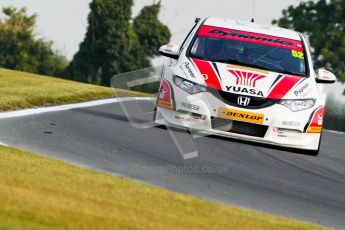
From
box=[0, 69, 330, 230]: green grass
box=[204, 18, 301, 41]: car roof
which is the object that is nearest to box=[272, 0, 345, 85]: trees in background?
box=[204, 18, 301, 41]: car roof

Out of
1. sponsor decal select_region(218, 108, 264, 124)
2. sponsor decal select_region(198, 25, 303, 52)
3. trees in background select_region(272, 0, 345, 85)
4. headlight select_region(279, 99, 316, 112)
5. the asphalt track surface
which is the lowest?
trees in background select_region(272, 0, 345, 85)

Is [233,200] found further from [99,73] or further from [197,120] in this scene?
[99,73]

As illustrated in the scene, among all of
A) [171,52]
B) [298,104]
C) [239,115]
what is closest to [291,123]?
[298,104]

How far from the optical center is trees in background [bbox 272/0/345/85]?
57312 mm

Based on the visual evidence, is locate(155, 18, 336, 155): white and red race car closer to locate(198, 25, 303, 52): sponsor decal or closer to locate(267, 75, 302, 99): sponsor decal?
locate(267, 75, 302, 99): sponsor decal

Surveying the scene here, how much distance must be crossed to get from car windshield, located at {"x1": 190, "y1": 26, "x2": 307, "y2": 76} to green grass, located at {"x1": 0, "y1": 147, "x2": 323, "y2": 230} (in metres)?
4.67

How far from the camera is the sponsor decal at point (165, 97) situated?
12.5 meters

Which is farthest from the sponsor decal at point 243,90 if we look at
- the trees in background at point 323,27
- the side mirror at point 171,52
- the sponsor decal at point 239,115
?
the trees in background at point 323,27

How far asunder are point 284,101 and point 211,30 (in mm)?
2005

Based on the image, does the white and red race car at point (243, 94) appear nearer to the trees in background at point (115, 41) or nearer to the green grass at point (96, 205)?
the green grass at point (96, 205)


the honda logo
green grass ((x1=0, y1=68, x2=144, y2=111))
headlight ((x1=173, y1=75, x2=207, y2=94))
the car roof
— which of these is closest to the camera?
the honda logo

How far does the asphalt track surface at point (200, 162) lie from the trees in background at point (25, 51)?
56959 millimetres

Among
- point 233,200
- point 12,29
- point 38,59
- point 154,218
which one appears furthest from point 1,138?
point 12,29

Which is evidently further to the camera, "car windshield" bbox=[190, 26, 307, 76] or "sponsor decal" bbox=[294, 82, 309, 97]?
"car windshield" bbox=[190, 26, 307, 76]
